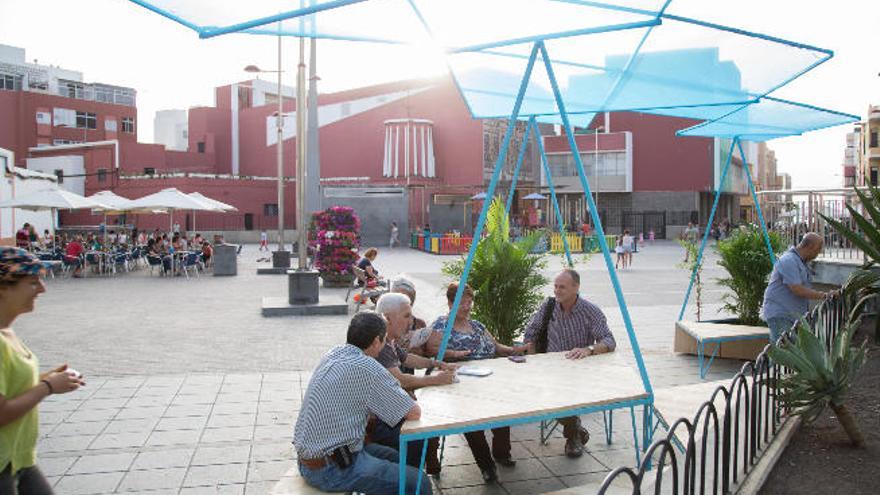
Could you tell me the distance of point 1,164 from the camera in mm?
27109

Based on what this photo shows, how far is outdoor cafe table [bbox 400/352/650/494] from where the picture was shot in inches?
139

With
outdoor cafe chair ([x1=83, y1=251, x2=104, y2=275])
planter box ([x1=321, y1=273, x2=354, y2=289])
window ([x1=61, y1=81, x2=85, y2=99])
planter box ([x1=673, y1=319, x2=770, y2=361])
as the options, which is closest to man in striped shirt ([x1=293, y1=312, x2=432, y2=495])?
planter box ([x1=673, y1=319, x2=770, y2=361])

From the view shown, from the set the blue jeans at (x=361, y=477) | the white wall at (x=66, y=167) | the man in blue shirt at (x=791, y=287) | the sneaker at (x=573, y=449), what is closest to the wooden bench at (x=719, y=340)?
the man in blue shirt at (x=791, y=287)

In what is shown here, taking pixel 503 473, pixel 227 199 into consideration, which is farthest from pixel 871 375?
pixel 227 199

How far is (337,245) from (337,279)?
2.94 feet

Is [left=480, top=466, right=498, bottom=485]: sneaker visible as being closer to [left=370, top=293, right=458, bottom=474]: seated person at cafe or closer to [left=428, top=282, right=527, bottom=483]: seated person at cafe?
[left=428, top=282, right=527, bottom=483]: seated person at cafe

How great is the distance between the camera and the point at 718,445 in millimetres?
3221

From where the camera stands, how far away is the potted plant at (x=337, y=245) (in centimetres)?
1733

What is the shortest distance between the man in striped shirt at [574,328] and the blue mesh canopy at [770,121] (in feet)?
9.90

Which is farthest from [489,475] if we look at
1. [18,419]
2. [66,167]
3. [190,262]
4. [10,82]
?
[10,82]

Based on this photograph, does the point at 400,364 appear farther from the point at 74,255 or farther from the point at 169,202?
the point at 169,202

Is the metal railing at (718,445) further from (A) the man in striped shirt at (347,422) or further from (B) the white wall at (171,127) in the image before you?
(B) the white wall at (171,127)

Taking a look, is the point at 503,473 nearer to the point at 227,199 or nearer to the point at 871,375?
the point at 871,375

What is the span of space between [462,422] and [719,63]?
3.61m
